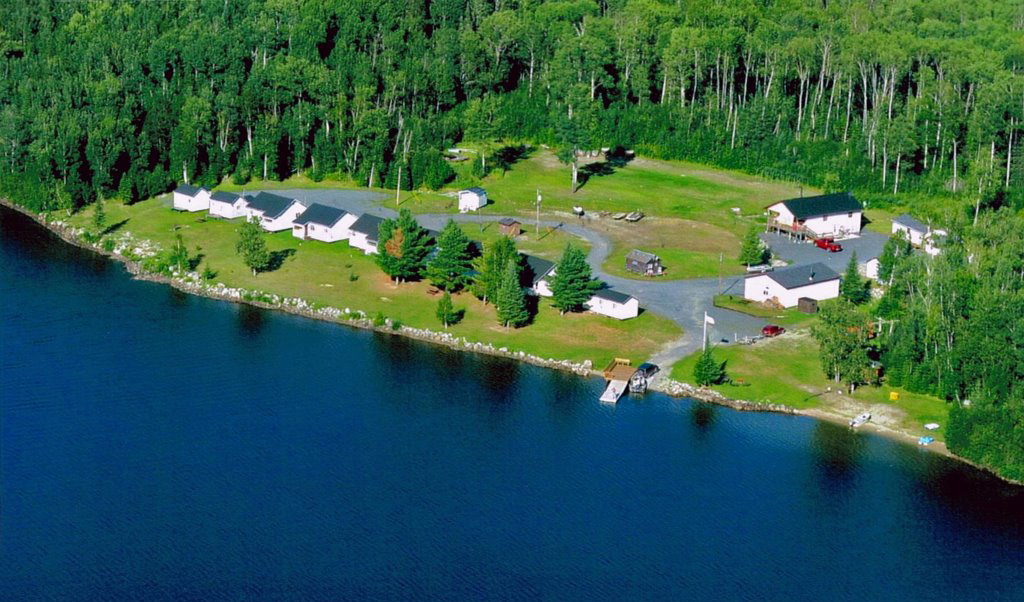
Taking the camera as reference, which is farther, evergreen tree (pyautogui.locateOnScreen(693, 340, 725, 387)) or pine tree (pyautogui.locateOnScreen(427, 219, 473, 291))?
pine tree (pyautogui.locateOnScreen(427, 219, 473, 291))

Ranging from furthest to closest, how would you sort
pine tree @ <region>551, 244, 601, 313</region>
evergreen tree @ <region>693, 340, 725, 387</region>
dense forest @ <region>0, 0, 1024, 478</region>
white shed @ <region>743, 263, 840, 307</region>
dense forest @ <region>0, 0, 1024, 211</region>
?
dense forest @ <region>0, 0, 1024, 211</region> → dense forest @ <region>0, 0, 1024, 478</region> → white shed @ <region>743, 263, 840, 307</region> → pine tree @ <region>551, 244, 601, 313</region> → evergreen tree @ <region>693, 340, 725, 387</region>

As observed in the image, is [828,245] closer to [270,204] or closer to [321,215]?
[321,215]

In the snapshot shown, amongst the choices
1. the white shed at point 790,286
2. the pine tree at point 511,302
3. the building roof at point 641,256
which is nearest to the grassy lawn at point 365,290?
the pine tree at point 511,302

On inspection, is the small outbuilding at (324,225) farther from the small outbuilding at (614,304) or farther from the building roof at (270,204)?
the small outbuilding at (614,304)

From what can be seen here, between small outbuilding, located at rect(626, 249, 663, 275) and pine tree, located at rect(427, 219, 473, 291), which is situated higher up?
pine tree, located at rect(427, 219, 473, 291)

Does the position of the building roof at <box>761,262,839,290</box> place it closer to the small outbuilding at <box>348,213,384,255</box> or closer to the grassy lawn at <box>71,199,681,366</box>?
the grassy lawn at <box>71,199,681,366</box>

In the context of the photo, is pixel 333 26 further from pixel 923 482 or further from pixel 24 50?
pixel 923 482

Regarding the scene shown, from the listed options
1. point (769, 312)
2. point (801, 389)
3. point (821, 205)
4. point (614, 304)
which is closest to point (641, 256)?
point (614, 304)

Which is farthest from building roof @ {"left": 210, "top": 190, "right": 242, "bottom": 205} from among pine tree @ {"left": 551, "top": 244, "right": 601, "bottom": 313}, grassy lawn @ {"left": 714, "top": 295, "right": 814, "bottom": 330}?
grassy lawn @ {"left": 714, "top": 295, "right": 814, "bottom": 330}
